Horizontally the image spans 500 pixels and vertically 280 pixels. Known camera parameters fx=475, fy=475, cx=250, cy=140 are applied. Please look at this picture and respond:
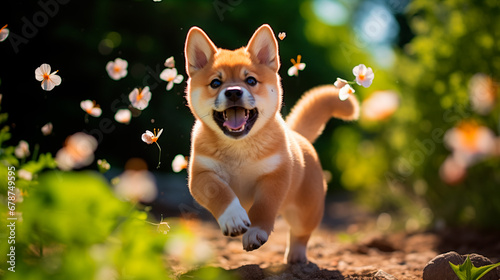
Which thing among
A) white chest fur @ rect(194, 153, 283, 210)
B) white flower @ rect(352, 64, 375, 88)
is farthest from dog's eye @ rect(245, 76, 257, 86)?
white flower @ rect(352, 64, 375, 88)

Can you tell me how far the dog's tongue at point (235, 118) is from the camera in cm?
269

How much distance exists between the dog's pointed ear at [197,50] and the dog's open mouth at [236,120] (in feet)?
1.33

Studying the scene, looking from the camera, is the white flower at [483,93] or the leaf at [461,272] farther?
the white flower at [483,93]

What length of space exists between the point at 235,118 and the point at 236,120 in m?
0.02

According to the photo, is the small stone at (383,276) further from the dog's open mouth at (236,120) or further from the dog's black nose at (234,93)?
the dog's black nose at (234,93)

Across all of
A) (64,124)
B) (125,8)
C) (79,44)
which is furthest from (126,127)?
(125,8)

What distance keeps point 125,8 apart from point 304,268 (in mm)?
5933

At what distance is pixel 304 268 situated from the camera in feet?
10.9

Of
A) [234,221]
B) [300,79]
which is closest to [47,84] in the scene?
[234,221]

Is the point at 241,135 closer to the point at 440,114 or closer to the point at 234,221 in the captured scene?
the point at 234,221

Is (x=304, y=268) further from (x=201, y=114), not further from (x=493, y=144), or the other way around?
(x=493, y=144)

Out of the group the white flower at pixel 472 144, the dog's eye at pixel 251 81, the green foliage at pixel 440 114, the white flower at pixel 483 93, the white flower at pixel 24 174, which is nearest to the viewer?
the dog's eye at pixel 251 81

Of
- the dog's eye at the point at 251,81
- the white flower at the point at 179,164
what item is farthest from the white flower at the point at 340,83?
the white flower at the point at 179,164

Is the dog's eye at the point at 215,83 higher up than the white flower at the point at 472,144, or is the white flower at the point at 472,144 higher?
the dog's eye at the point at 215,83
